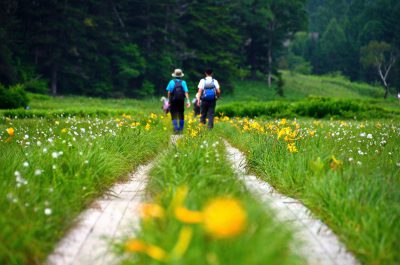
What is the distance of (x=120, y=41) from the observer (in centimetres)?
4116

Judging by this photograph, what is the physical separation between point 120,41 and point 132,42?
2.30m

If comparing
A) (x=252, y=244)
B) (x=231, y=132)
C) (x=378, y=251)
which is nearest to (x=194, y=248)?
(x=252, y=244)

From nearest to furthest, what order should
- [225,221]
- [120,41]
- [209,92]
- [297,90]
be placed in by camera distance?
[225,221] → [209,92] → [120,41] → [297,90]

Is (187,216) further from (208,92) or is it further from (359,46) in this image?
(359,46)

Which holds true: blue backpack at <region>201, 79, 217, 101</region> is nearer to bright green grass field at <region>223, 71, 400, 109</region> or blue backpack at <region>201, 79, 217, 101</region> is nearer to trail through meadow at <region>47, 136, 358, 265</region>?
trail through meadow at <region>47, 136, 358, 265</region>

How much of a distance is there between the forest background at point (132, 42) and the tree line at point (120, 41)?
3.8 inches

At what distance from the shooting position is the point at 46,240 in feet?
10.3

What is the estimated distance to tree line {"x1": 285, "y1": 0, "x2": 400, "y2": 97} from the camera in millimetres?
73312

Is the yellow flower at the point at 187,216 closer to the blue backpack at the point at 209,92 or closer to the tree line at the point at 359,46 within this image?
the blue backpack at the point at 209,92

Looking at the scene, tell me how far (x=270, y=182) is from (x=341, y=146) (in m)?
2.19

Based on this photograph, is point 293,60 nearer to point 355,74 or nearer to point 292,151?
point 355,74

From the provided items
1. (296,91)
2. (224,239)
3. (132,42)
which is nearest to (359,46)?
(296,91)

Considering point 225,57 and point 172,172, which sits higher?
point 225,57

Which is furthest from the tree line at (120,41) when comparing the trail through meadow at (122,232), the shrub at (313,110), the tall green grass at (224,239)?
the tall green grass at (224,239)
